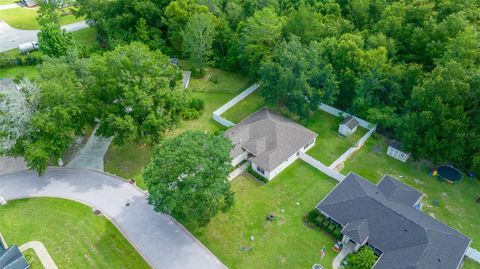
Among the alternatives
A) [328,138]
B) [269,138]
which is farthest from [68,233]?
[328,138]

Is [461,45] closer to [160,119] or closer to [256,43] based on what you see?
[256,43]

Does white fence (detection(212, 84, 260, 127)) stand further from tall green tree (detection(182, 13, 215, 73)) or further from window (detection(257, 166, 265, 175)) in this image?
window (detection(257, 166, 265, 175))

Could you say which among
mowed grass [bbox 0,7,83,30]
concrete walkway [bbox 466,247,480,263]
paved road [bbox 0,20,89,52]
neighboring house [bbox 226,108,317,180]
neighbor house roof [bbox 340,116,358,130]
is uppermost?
mowed grass [bbox 0,7,83,30]

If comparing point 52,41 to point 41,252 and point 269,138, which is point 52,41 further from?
point 269,138

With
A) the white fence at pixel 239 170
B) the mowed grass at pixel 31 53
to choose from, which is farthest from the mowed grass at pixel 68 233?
the mowed grass at pixel 31 53

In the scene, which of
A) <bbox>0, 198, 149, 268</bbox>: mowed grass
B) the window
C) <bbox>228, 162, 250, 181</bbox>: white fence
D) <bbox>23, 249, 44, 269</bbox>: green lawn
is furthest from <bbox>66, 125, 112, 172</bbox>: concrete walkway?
the window

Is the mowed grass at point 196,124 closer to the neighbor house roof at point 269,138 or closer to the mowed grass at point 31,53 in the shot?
the neighbor house roof at point 269,138
